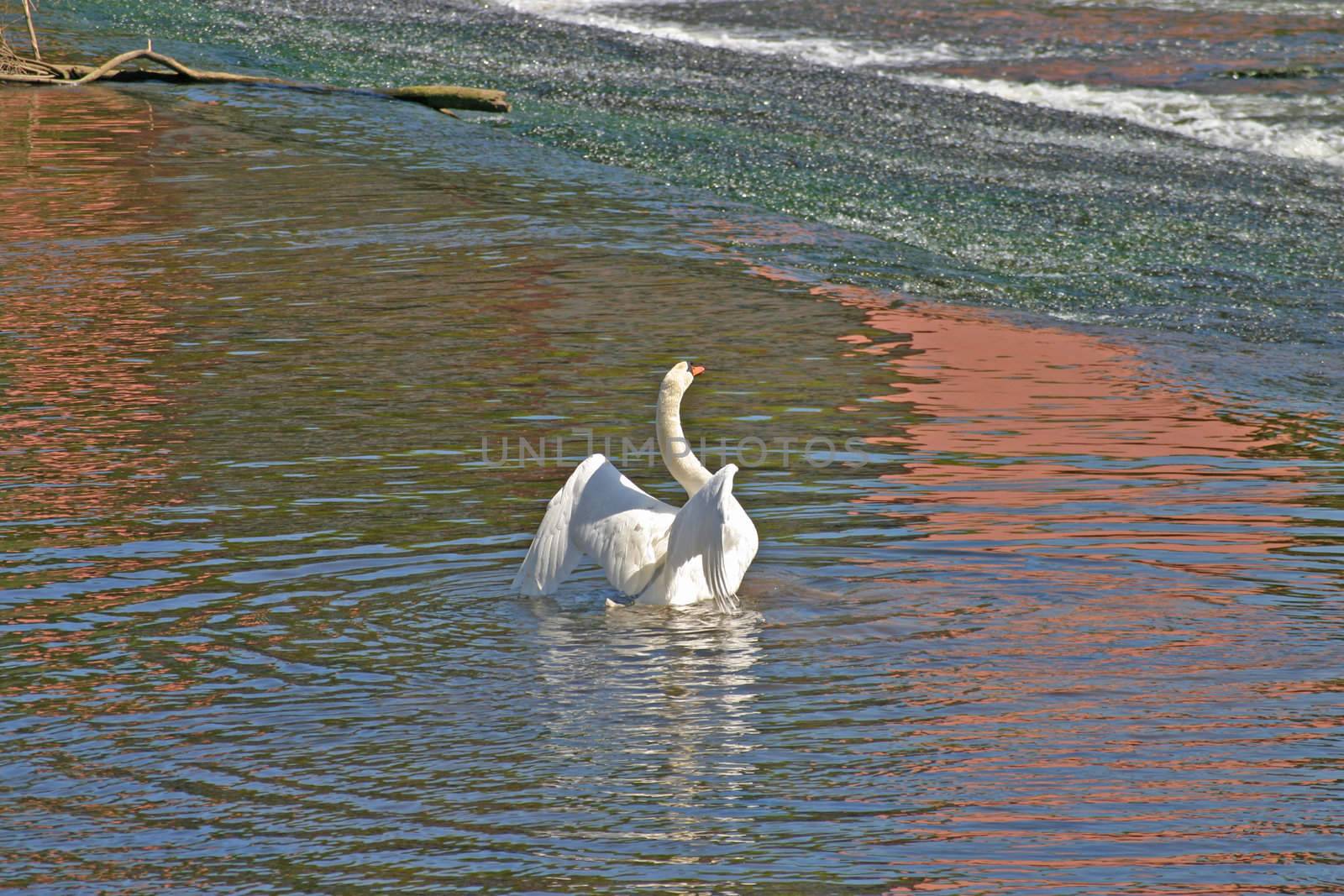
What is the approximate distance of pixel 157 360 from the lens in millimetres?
10930

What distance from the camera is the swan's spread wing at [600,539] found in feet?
23.6

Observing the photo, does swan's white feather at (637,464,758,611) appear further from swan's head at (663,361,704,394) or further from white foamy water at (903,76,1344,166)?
white foamy water at (903,76,1344,166)

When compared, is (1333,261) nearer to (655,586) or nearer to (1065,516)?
(1065,516)

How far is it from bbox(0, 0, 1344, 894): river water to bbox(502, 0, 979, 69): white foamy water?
451cm

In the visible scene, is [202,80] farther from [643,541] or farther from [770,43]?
[643,541]

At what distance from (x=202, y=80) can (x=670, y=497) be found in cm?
1346

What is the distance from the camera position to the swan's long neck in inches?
303

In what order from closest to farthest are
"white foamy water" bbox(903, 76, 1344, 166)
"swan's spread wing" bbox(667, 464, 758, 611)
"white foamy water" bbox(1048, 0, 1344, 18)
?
"swan's spread wing" bbox(667, 464, 758, 611) → "white foamy water" bbox(903, 76, 1344, 166) → "white foamy water" bbox(1048, 0, 1344, 18)

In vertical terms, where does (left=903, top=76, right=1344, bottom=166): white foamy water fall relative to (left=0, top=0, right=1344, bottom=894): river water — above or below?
above

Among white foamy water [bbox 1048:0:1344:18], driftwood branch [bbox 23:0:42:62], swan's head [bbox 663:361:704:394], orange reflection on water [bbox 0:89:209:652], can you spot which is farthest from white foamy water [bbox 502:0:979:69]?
swan's head [bbox 663:361:704:394]

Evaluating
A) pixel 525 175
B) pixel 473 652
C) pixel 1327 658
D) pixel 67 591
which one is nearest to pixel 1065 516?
pixel 1327 658

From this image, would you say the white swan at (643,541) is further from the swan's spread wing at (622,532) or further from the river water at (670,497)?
the river water at (670,497)

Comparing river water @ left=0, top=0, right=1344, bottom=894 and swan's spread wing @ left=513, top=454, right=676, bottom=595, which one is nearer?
river water @ left=0, top=0, right=1344, bottom=894

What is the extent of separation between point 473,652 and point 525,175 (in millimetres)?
10398
